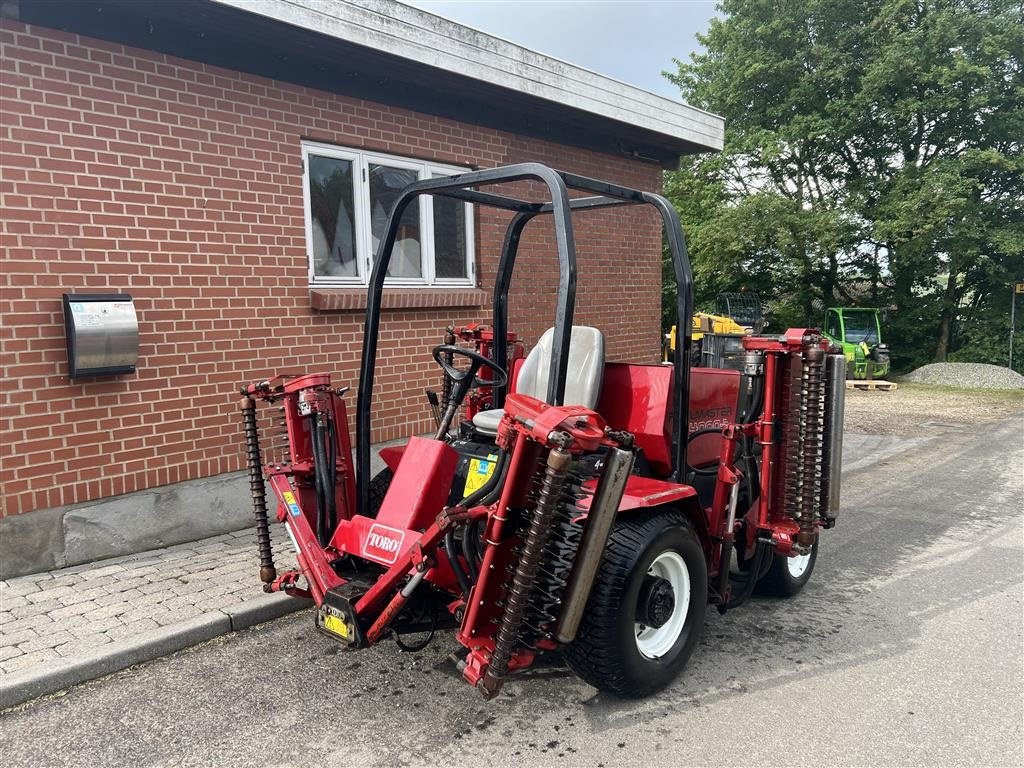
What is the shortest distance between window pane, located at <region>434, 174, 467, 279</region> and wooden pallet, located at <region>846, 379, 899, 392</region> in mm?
11669

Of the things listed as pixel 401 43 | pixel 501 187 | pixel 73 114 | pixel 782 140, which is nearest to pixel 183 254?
pixel 73 114

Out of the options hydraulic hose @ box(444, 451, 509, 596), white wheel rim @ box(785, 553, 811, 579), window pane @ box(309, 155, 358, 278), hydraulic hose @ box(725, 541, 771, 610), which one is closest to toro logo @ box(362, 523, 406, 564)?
hydraulic hose @ box(444, 451, 509, 596)

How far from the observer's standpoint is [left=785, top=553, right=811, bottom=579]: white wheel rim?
4129 mm

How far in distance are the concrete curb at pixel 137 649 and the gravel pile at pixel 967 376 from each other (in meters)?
15.9

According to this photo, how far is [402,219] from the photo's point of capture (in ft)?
20.3

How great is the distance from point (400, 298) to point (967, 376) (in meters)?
14.5

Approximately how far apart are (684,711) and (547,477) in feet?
4.34

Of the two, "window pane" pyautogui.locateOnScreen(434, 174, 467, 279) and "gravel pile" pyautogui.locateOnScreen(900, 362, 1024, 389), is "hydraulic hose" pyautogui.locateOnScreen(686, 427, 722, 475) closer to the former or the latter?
"window pane" pyautogui.locateOnScreen(434, 174, 467, 279)

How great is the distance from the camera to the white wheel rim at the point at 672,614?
3.12 meters

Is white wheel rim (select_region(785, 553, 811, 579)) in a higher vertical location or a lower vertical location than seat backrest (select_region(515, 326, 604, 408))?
lower

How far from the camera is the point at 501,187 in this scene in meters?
7.08

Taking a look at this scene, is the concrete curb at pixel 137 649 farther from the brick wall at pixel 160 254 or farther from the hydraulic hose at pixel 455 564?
the hydraulic hose at pixel 455 564

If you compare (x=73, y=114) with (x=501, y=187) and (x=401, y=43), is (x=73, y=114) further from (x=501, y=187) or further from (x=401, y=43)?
(x=501, y=187)

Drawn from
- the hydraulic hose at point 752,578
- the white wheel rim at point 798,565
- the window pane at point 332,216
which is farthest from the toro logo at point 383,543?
the window pane at point 332,216
